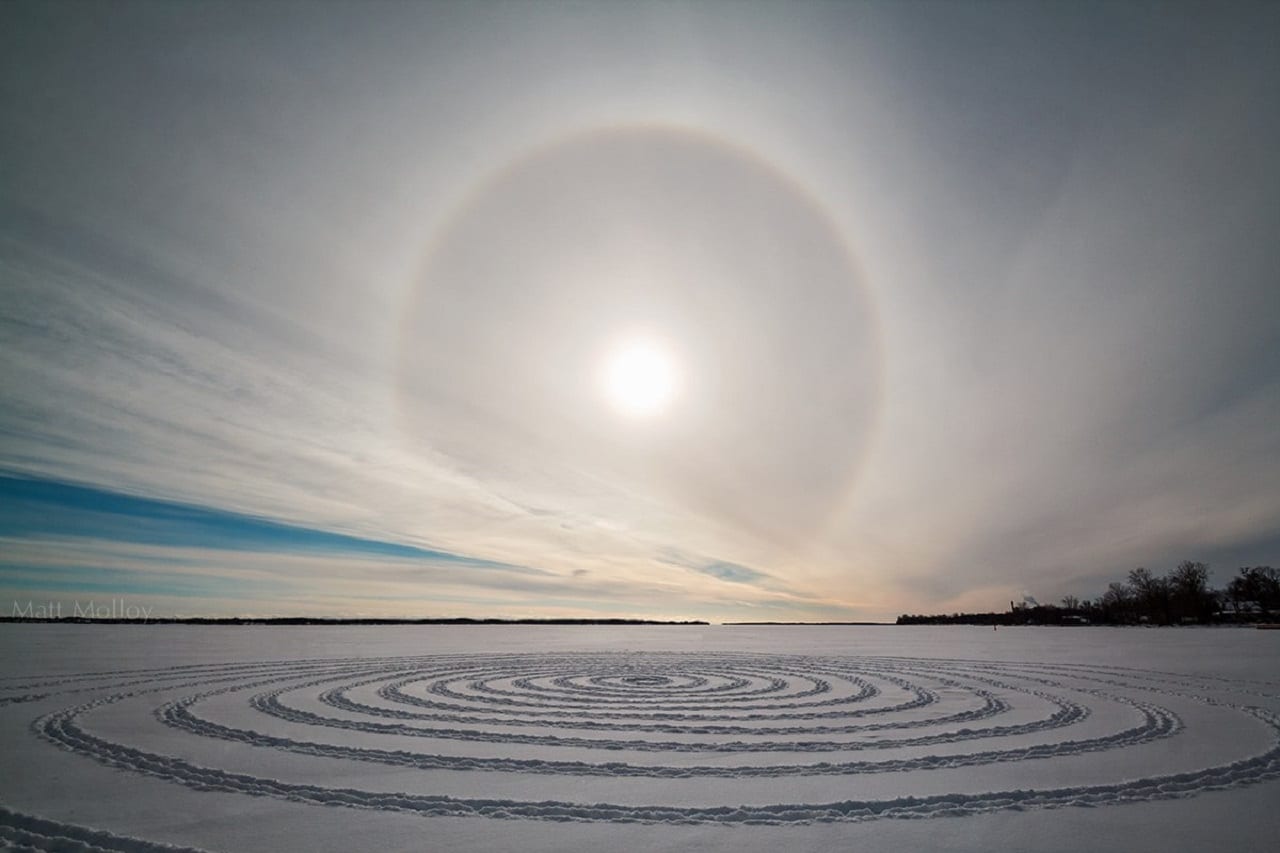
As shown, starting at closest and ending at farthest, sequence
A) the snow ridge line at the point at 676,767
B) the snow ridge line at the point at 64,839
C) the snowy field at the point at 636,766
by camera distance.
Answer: the snow ridge line at the point at 64,839
the snowy field at the point at 636,766
the snow ridge line at the point at 676,767

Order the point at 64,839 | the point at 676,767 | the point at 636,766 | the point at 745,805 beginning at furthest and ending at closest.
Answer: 1. the point at 636,766
2. the point at 676,767
3. the point at 745,805
4. the point at 64,839

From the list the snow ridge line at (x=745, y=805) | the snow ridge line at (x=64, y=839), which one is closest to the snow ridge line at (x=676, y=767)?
the snow ridge line at (x=745, y=805)

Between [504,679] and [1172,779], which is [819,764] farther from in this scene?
[504,679]

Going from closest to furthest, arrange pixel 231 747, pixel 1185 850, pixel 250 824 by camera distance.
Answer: pixel 1185 850, pixel 250 824, pixel 231 747

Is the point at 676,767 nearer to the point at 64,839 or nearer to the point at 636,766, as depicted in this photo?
the point at 636,766

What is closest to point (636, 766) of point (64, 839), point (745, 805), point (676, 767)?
point (676, 767)

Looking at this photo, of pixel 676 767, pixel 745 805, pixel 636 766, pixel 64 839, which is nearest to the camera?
pixel 64 839

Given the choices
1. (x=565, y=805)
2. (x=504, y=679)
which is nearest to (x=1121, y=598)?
(x=504, y=679)

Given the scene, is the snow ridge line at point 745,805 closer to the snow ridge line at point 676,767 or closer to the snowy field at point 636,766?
the snowy field at point 636,766
